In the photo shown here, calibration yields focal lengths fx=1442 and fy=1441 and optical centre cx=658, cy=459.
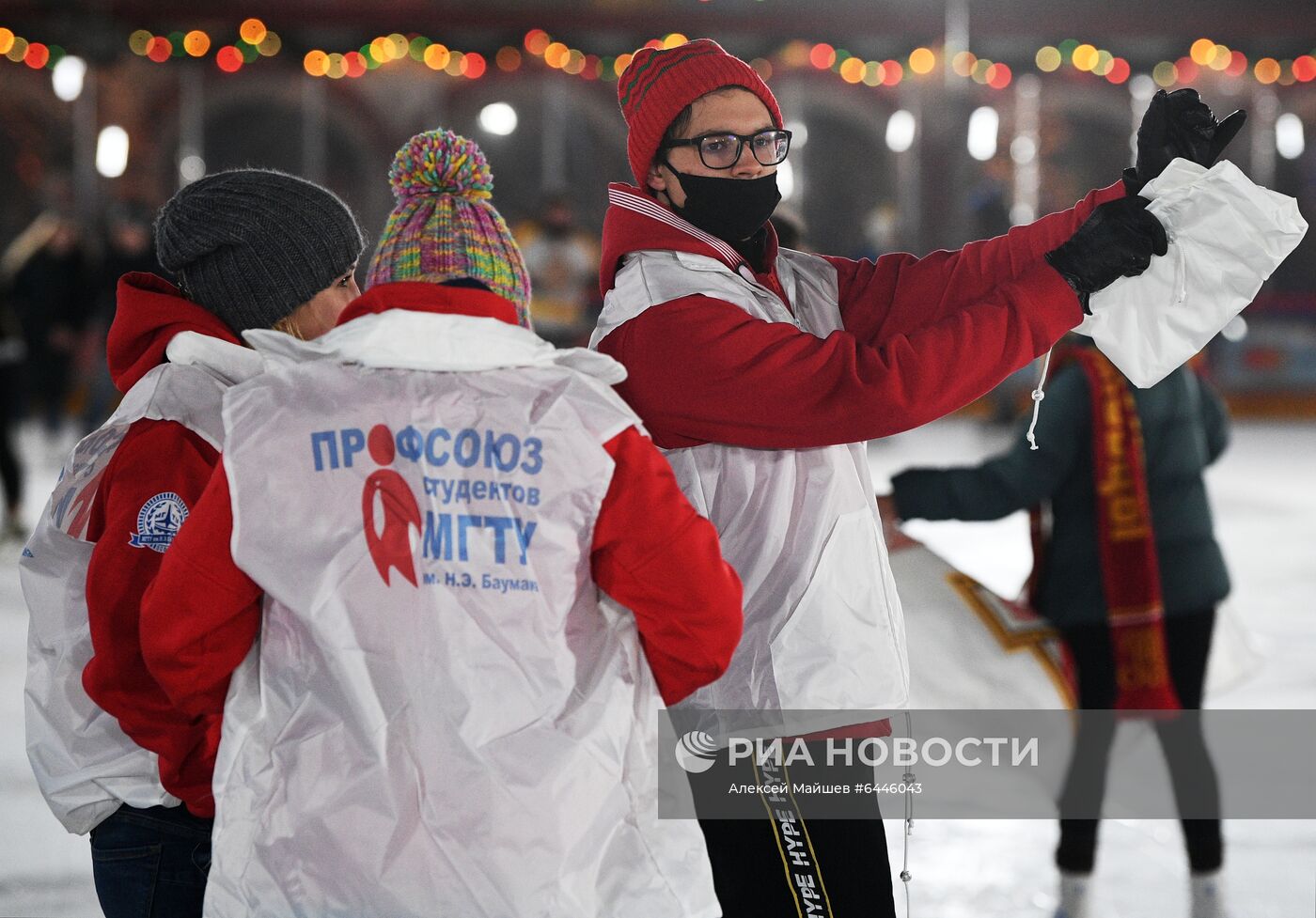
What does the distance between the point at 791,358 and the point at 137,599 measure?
773 millimetres

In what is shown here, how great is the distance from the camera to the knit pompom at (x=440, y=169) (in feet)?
5.35

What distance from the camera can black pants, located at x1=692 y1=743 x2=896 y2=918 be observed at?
1791 mm

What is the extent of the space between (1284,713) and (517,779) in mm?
3433

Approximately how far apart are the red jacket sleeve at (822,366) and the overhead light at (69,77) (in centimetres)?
1312

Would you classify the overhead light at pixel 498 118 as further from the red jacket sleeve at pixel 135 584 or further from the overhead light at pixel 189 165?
the red jacket sleeve at pixel 135 584

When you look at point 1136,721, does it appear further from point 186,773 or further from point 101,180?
point 101,180

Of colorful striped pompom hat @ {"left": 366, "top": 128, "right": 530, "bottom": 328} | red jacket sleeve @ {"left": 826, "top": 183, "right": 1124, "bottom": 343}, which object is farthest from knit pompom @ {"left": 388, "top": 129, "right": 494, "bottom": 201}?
red jacket sleeve @ {"left": 826, "top": 183, "right": 1124, "bottom": 343}

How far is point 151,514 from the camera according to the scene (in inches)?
60.1

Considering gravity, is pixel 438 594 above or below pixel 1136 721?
above

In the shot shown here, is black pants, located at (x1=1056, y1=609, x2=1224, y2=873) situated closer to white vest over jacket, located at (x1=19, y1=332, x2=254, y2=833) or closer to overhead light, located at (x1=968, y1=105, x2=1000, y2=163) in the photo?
white vest over jacket, located at (x1=19, y1=332, x2=254, y2=833)

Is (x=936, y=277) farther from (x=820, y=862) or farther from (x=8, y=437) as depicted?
(x=8, y=437)

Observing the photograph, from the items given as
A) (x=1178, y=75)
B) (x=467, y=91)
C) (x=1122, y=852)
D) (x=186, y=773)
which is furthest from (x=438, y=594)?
(x=1178, y=75)

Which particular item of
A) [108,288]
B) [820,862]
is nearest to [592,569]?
[820,862]

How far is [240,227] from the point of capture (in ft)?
5.60
